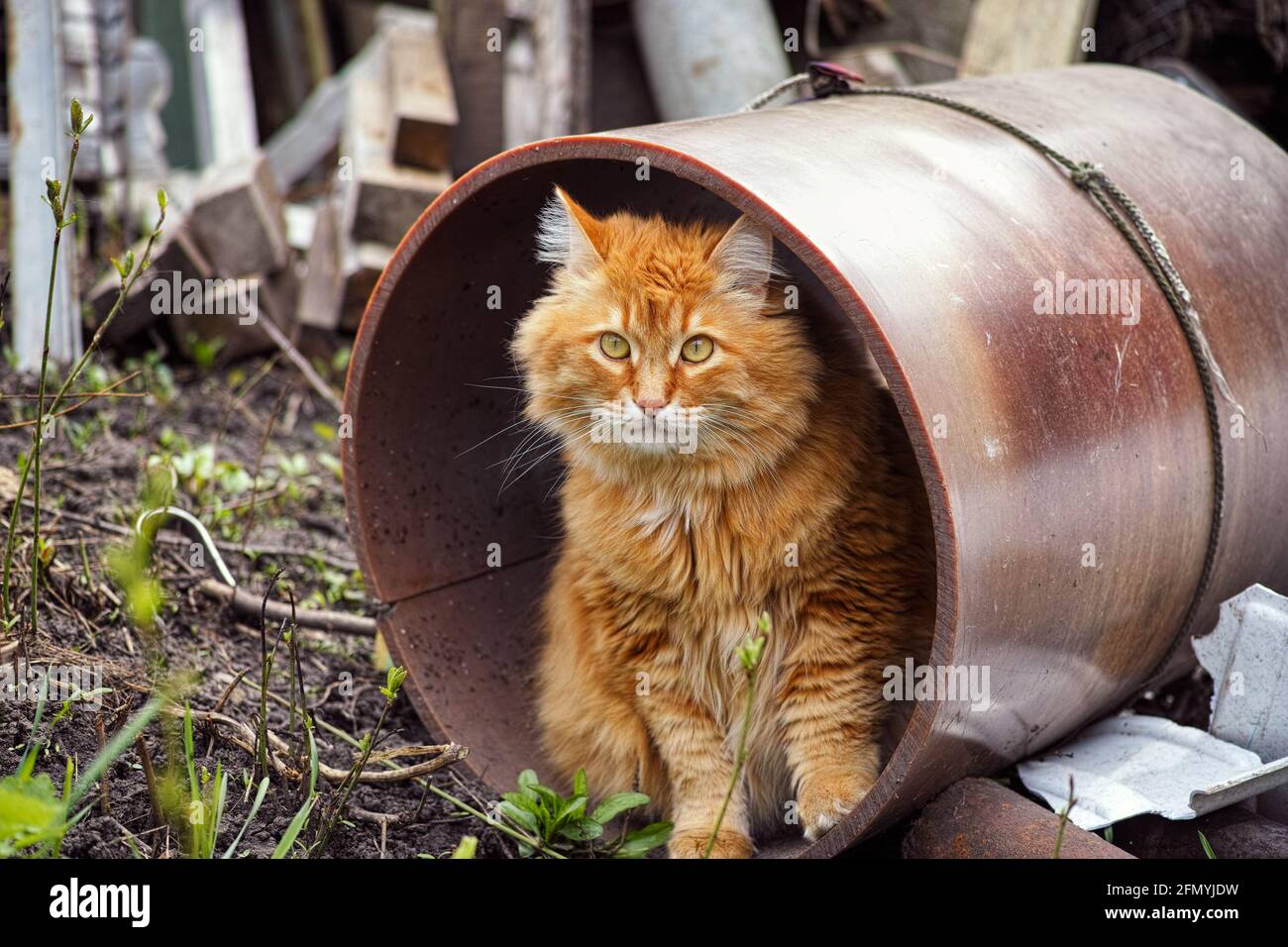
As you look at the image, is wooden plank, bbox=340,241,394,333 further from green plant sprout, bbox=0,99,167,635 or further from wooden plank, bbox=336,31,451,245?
green plant sprout, bbox=0,99,167,635

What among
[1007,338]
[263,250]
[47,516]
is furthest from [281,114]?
[1007,338]

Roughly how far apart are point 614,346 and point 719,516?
0.42 meters

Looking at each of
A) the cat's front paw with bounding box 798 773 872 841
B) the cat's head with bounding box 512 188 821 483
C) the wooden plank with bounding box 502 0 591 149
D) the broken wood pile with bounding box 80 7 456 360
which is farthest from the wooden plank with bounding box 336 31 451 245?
the cat's front paw with bounding box 798 773 872 841

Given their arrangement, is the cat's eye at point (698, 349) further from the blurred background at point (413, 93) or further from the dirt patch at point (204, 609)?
the blurred background at point (413, 93)

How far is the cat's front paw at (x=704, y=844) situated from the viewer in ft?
8.66

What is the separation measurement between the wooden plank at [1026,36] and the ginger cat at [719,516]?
7.85 feet

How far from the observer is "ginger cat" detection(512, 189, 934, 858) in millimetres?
2564

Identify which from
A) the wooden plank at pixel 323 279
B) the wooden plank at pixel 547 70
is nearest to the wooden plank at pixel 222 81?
the wooden plank at pixel 323 279

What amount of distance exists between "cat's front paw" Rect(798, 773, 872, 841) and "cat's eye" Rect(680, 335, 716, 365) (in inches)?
35.1

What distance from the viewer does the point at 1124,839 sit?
2617 mm
